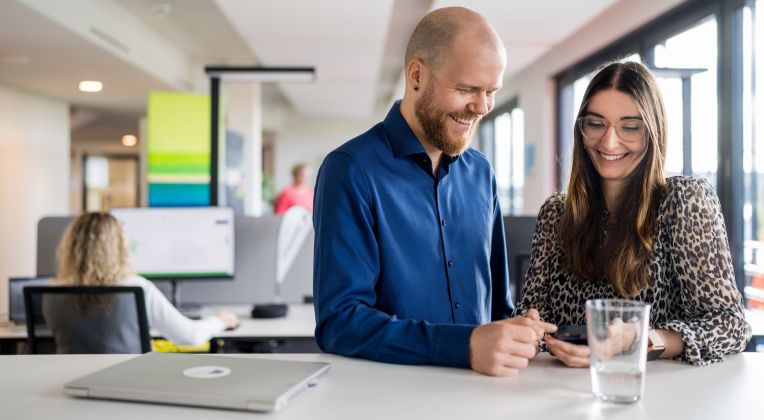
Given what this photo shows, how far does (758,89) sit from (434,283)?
3279 mm

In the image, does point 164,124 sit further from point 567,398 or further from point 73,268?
point 567,398

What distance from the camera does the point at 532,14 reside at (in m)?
5.09

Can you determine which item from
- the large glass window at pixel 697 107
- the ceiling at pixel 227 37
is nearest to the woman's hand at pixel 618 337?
the large glass window at pixel 697 107

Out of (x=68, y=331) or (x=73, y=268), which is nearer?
(x=68, y=331)

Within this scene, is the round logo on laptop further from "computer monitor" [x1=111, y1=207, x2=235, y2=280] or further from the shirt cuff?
"computer monitor" [x1=111, y1=207, x2=235, y2=280]

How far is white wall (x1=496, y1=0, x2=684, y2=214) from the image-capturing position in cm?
559

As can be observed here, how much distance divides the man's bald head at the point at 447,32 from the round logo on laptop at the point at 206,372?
0.69 metres

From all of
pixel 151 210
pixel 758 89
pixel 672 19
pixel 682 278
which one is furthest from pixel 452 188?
pixel 672 19

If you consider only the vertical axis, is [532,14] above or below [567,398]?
above

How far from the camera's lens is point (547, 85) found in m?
7.45

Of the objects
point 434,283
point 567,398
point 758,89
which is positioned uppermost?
point 758,89

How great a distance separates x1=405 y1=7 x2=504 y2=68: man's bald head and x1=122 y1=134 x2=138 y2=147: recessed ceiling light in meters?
11.5

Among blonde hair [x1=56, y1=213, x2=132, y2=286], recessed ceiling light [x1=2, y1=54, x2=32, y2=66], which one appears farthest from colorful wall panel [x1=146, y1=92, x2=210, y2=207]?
blonde hair [x1=56, y1=213, x2=132, y2=286]

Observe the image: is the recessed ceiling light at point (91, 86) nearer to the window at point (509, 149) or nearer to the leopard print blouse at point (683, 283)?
the window at point (509, 149)
